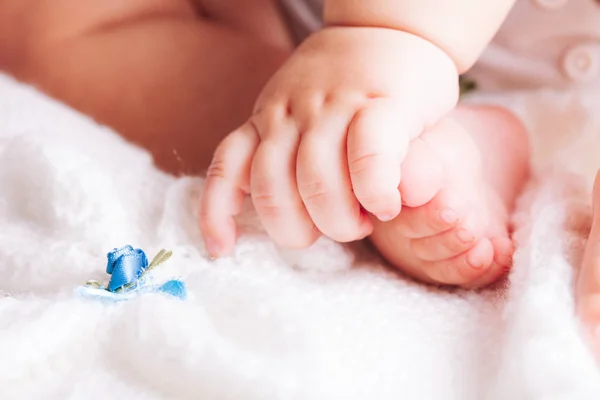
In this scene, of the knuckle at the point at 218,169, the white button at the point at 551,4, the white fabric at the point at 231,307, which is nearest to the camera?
the white fabric at the point at 231,307

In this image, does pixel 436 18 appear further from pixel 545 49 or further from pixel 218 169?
pixel 545 49

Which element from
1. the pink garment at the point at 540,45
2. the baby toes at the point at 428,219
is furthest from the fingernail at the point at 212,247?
the pink garment at the point at 540,45

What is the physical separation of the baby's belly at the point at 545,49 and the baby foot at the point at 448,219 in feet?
0.91

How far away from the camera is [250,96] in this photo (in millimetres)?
589

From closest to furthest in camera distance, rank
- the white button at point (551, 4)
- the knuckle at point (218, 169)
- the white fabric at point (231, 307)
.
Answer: the white fabric at point (231, 307)
the knuckle at point (218, 169)
the white button at point (551, 4)

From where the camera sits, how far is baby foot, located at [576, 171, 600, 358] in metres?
0.33

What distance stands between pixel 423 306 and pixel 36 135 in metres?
0.25

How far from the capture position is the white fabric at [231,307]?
0.32 metres

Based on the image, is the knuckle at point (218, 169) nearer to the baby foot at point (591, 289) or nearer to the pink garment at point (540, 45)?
the baby foot at point (591, 289)

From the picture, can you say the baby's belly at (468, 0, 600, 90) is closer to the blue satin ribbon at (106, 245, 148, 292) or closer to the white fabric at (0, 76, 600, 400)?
the white fabric at (0, 76, 600, 400)

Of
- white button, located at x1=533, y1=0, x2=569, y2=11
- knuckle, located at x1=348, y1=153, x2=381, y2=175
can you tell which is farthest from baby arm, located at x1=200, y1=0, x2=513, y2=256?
white button, located at x1=533, y1=0, x2=569, y2=11

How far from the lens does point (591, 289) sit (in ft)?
1.15

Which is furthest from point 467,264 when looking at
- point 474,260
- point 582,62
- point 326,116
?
point 582,62

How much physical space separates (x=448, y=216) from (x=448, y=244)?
2 cm
